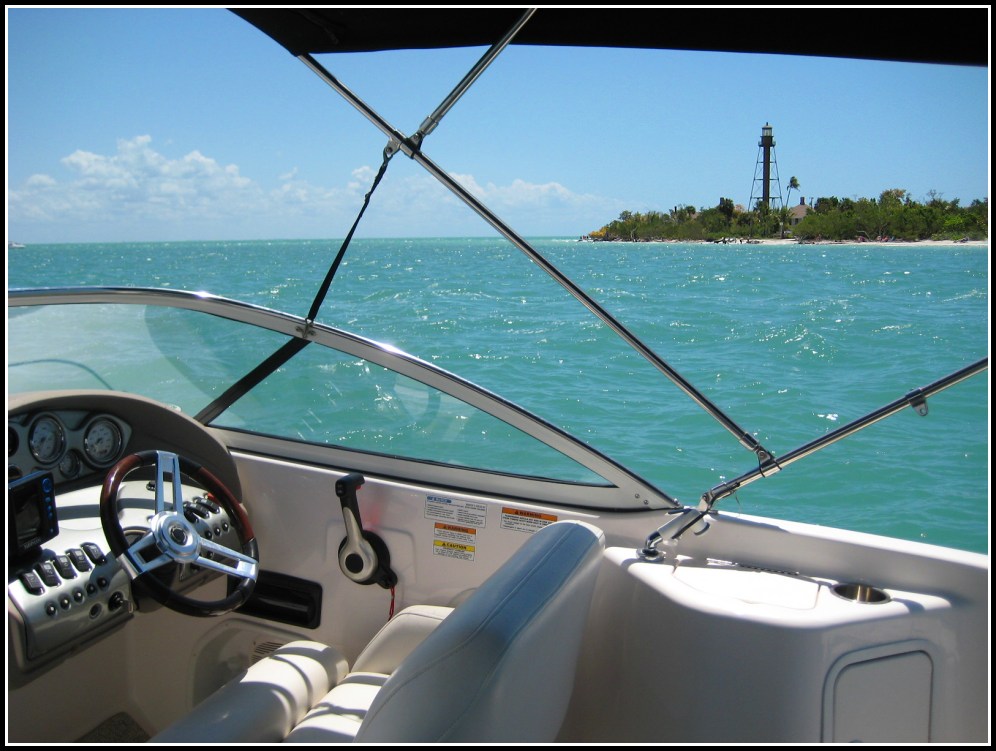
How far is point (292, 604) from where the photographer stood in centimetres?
213

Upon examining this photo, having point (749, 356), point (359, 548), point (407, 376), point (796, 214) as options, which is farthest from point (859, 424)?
point (749, 356)

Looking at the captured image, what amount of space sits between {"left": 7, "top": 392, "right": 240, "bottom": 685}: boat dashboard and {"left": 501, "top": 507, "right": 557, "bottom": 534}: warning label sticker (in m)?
0.71

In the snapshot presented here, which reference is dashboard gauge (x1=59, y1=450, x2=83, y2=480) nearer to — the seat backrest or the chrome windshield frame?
the chrome windshield frame

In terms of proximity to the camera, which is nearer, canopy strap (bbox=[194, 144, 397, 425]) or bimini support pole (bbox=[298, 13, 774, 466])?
bimini support pole (bbox=[298, 13, 774, 466])

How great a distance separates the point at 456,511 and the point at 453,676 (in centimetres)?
106

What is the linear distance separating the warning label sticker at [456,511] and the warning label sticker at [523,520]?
0.06 metres

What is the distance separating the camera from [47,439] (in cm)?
174

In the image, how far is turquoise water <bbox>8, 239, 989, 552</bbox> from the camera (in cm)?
378

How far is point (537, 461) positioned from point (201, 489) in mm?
903

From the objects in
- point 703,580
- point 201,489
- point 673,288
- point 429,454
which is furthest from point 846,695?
point 673,288

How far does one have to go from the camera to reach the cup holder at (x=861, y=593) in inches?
58.5

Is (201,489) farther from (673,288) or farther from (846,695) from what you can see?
(673,288)

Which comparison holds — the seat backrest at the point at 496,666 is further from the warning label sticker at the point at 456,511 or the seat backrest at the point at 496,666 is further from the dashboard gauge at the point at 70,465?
the dashboard gauge at the point at 70,465

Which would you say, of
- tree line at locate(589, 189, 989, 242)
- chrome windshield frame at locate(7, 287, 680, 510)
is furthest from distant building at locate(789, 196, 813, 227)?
chrome windshield frame at locate(7, 287, 680, 510)
